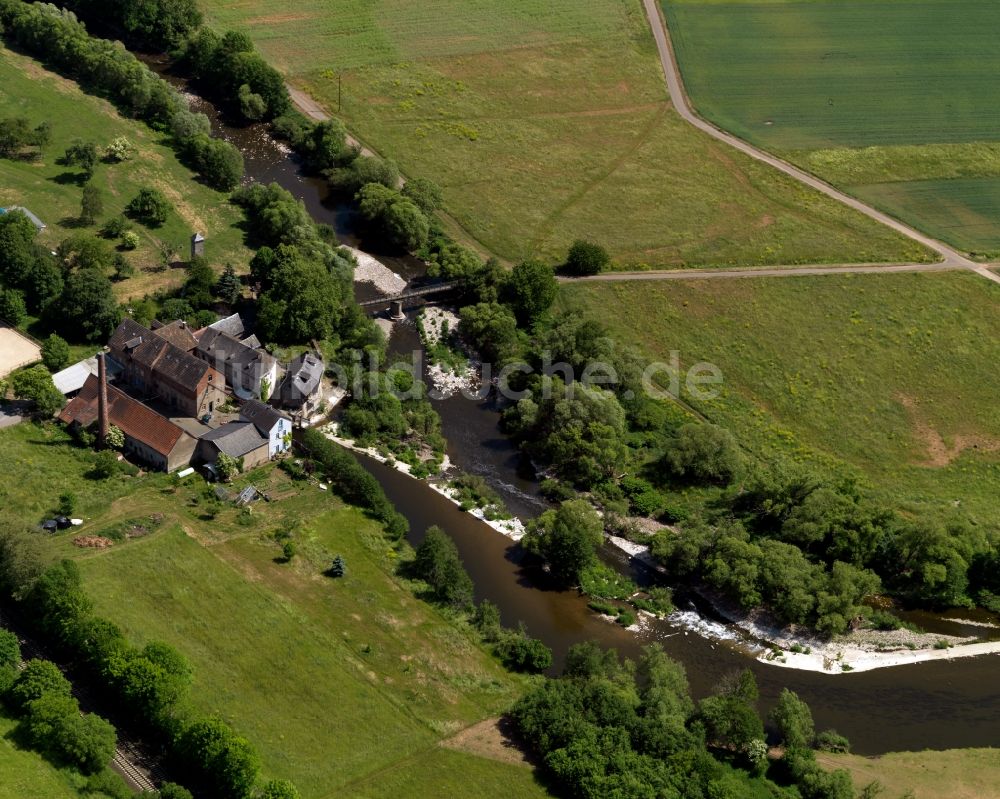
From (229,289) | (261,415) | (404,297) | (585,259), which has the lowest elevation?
(261,415)

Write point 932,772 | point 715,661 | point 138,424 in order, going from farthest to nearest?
point 138,424
point 715,661
point 932,772

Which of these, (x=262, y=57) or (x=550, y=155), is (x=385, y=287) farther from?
(x=262, y=57)

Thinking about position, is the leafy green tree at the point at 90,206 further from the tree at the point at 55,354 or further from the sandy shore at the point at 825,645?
the sandy shore at the point at 825,645

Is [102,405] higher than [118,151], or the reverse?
[118,151]

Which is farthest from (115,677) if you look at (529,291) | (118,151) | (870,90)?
(870,90)

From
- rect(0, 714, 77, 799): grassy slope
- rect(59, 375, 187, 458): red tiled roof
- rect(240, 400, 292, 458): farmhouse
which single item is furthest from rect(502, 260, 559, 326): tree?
rect(0, 714, 77, 799): grassy slope

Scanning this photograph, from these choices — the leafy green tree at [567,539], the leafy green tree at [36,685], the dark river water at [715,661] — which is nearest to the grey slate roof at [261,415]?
the dark river water at [715,661]

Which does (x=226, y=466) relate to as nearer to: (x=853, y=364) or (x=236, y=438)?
(x=236, y=438)
